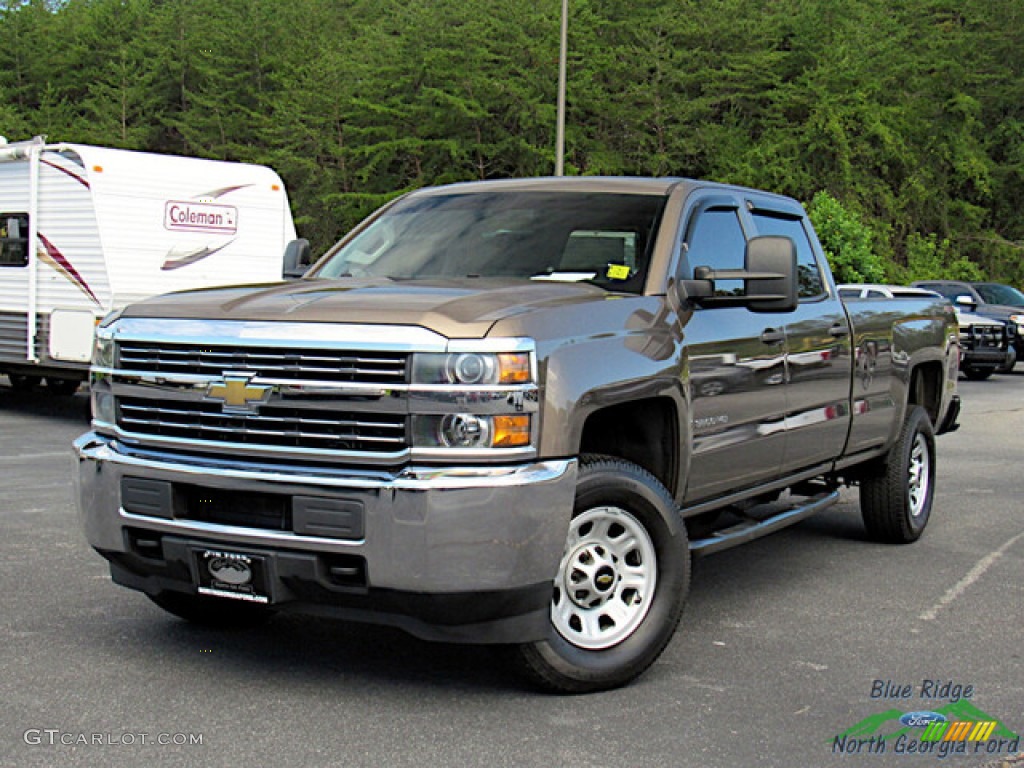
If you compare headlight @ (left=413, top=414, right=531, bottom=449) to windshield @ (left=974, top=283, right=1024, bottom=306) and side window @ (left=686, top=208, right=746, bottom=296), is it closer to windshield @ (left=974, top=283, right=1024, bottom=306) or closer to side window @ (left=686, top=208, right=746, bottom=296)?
side window @ (left=686, top=208, right=746, bottom=296)

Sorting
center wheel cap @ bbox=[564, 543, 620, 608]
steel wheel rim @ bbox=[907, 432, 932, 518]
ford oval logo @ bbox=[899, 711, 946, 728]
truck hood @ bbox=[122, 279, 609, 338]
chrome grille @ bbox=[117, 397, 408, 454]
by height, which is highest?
truck hood @ bbox=[122, 279, 609, 338]

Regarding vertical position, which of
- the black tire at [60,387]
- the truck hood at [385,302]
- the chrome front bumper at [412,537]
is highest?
the truck hood at [385,302]

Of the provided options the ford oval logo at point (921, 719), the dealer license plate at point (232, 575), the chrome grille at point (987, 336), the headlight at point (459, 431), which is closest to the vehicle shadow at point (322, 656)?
the dealer license plate at point (232, 575)

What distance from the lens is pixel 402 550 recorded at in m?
4.19

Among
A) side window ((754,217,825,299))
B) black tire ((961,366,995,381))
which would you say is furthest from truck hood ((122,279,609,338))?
black tire ((961,366,995,381))

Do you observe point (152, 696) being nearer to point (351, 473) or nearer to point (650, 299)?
point (351, 473)

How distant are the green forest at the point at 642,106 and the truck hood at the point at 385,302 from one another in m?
33.3

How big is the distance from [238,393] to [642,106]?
44.2 meters

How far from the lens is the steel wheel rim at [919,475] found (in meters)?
7.98

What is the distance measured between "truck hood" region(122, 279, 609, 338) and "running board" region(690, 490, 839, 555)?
1.20 meters

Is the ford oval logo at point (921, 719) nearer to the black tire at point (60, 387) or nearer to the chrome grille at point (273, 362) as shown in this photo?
the chrome grille at point (273, 362)

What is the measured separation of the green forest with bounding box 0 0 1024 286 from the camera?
46.2m

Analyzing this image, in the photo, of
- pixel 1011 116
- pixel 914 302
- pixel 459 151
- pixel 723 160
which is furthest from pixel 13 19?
pixel 914 302

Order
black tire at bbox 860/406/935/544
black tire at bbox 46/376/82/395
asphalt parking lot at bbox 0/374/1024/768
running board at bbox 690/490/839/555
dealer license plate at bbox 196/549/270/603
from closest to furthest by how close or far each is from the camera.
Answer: asphalt parking lot at bbox 0/374/1024/768
dealer license plate at bbox 196/549/270/603
running board at bbox 690/490/839/555
black tire at bbox 860/406/935/544
black tire at bbox 46/376/82/395
